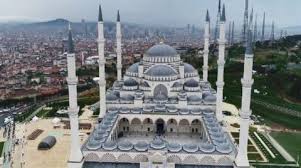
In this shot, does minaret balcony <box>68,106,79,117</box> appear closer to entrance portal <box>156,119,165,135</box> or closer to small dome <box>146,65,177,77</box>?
entrance portal <box>156,119,165,135</box>

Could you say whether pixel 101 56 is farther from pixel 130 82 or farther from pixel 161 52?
pixel 161 52

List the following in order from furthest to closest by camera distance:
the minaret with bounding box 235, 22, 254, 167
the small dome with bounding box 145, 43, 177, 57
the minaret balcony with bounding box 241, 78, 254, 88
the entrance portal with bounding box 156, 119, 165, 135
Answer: the small dome with bounding box 145, 43, 177, 57 → the entrance portal with bounding box 156, 119, 165, 135 → the minaret balcony with bounding box 241, 78, 254, 88 → the minaret with bounding box 235, 22, 254, 167

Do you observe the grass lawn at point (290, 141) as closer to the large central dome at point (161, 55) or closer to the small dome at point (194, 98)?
the small dome at point (194, 98)

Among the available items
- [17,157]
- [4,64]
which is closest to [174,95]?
[17,157]

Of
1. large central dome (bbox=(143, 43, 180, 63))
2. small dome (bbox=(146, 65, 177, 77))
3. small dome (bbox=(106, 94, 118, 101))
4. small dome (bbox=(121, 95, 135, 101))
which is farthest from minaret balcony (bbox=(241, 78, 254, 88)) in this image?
large central dome (bbox=(143, 43, 180, 63))

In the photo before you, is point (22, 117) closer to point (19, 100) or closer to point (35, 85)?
point (19, 100)

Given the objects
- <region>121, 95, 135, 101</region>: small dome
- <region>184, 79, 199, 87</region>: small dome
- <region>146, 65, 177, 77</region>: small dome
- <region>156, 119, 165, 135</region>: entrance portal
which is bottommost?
<region>156, 119, 165, 135</region>: entrance portal
